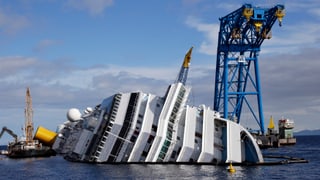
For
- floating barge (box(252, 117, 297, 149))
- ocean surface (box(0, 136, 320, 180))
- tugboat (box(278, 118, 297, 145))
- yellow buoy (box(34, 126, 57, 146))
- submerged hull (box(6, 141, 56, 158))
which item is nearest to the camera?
ocean surface (box(0, 136, 320, 180))

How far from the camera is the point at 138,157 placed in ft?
264

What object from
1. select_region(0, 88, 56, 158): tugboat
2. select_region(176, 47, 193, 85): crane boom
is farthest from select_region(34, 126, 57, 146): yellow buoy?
select_region(176, 47, 193, 85): crane boom

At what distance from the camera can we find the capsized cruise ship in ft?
259

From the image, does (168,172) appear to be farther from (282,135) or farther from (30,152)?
(282,135)

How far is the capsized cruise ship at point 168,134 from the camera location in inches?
3110

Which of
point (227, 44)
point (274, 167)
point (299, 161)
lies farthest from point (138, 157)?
point (227, 44)

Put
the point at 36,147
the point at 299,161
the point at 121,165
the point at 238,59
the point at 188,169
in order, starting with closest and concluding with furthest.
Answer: the point at 188,169 < the point at 121,165 < the point at 299,161 < the point at 36,147 < the point at 238,59

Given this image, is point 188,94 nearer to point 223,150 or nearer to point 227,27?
point 223,150

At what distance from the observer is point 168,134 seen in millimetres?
80125

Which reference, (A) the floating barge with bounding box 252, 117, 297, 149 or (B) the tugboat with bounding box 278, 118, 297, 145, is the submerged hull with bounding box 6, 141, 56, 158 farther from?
(B) the tugboat with bounding box 278, 118, 297, 145

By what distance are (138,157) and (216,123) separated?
12.7 m

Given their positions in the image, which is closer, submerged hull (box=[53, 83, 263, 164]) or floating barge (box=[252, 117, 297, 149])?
submerged hull (box=[53, 83, 263, 164])

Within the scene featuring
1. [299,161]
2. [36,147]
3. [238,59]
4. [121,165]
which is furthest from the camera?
[238,59]

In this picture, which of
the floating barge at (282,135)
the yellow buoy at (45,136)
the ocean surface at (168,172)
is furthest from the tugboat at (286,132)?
the ocean surface at (168,172)
